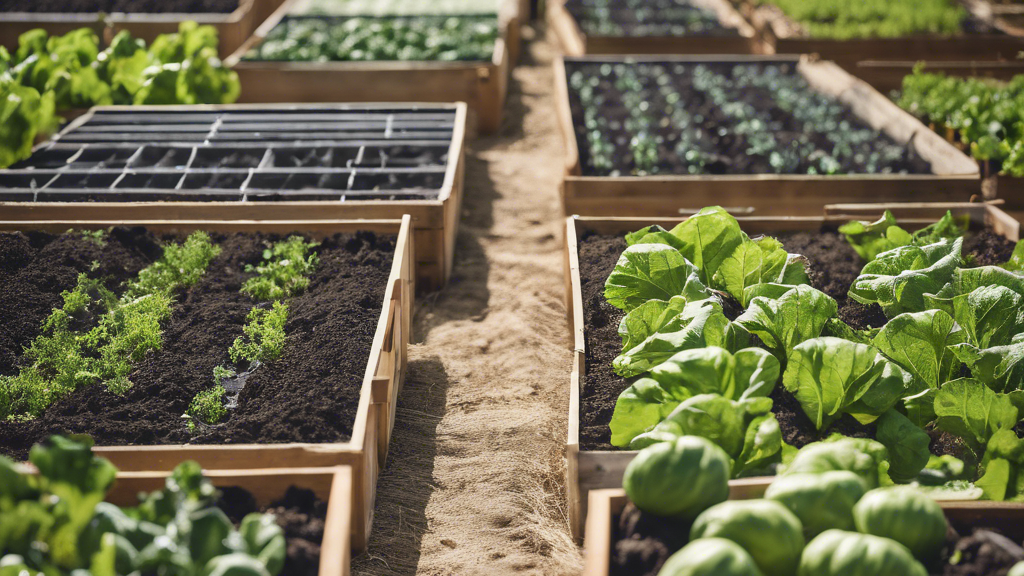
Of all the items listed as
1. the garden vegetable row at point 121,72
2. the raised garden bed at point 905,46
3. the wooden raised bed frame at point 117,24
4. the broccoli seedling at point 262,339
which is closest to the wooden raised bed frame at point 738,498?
the broccoli seedling at point 262,339

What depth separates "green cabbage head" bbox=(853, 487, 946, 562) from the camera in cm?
163

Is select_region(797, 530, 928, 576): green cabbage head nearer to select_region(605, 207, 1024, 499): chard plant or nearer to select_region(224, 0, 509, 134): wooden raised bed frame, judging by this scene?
select_region(605, 207, 1024, 499): chard plant

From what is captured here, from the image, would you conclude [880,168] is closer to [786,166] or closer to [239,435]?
[786,166]

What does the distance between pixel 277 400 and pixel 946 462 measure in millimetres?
1869

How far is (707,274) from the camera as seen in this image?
281 cm

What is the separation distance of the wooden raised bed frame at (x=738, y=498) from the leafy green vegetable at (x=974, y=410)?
349mm

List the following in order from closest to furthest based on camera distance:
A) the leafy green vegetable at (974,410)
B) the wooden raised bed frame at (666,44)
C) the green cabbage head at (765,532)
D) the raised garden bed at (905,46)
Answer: the green cabbage head at (765,532) → the leafy green vegetable at (974,410) → the raised garden bed at (905,46) → the wooden raised bed frame at (666,44)

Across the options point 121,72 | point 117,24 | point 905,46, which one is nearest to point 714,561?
point 121,72

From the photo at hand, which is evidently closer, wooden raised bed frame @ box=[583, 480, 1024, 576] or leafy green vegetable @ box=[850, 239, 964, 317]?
wooden raised bed frame @ box=[583, 480, 1024, 576]

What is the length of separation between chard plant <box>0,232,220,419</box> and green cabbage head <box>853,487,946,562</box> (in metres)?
2.12

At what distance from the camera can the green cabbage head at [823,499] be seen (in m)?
1.68

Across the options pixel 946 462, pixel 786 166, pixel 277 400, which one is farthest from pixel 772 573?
pixel 786 166

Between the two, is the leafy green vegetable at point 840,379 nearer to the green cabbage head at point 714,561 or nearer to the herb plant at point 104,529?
the green cabbage head at point 714,561

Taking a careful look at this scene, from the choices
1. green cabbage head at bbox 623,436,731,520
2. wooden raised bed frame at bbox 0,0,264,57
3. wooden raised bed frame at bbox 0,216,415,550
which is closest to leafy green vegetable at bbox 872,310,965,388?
green cabbage head at bbox 623,436,731,520
